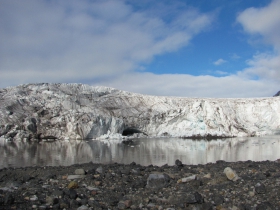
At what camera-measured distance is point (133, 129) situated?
2870 cm

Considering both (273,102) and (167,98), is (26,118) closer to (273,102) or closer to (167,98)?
(167,98)

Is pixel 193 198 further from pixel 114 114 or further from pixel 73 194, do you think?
pixel 114 114

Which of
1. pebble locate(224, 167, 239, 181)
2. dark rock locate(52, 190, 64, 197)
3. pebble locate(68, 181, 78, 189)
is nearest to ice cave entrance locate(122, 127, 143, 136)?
pebble locate(224, 167, 239, 181)

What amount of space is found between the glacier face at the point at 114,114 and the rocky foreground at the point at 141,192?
17.9 metres

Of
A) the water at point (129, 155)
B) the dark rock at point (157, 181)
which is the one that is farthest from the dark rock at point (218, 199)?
the water at point (129, 155)

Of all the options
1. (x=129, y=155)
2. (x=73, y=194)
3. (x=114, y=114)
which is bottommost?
(x=129, y=155)

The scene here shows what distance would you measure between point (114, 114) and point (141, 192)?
23.0 m

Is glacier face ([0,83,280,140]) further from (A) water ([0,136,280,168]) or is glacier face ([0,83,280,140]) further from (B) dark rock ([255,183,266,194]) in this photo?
(B) dark rock ([255,183,266,194])

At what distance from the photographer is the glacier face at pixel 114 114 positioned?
78.1 ft

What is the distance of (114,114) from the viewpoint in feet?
91.4

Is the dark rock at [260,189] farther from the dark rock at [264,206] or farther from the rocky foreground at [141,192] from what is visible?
the dark rock at [264,206]

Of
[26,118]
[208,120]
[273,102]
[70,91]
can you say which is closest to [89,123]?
[26,118]

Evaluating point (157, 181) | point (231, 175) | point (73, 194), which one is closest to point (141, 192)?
point (157, 181)

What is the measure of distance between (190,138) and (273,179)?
2026 cm
